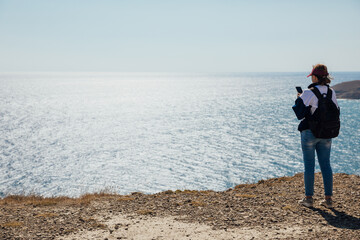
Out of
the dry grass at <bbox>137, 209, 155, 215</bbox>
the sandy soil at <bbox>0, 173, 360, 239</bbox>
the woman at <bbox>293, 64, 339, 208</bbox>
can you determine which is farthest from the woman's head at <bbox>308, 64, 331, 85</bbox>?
the dry grass at <bbox>137, 209, 155, 215</bbox>

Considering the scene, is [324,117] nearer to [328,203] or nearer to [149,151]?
[328,203]

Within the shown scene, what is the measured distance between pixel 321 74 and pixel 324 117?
0.96m

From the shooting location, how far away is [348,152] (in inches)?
3076

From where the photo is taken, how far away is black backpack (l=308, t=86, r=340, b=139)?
6.38 m

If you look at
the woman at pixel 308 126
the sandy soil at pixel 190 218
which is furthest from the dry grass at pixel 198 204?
the woman at pixel 308 126

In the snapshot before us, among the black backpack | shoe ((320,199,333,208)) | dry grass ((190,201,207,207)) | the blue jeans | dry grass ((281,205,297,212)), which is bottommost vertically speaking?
A: dry grass ((190,201,207,207))

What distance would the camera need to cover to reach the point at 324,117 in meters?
6.39

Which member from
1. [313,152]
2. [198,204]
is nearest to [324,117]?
[313,152]

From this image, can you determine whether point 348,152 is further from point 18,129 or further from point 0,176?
point 18,129

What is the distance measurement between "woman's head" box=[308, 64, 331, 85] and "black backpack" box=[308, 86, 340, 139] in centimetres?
23

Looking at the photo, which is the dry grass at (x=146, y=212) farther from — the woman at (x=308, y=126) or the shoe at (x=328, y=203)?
the shoe at (x=328, y=203)

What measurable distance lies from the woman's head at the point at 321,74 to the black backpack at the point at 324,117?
226mm

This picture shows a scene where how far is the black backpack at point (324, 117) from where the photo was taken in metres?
6.38

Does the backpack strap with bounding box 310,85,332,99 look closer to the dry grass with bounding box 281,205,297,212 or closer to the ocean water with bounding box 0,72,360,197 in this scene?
A: the dry grass with bounding box 281,205,297,212
